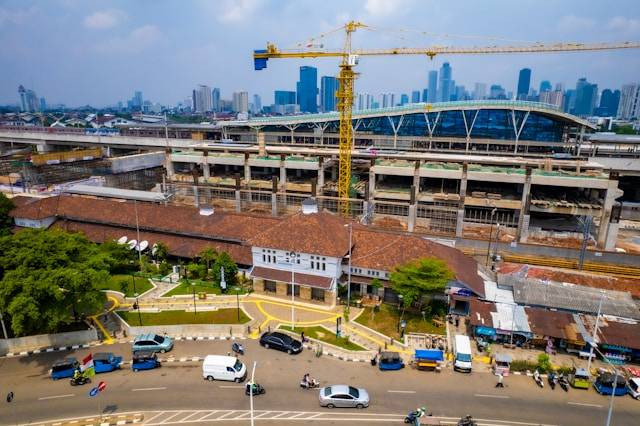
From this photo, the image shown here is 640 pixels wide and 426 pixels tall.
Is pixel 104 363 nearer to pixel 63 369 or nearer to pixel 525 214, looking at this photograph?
pixel 63 369

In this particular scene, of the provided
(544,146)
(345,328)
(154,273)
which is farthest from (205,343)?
(544,146)

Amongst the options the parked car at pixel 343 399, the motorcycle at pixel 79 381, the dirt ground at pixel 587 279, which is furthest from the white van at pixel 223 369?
the dirt ground at pixel 587 279

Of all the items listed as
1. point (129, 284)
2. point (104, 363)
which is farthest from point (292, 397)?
point (129, 284)

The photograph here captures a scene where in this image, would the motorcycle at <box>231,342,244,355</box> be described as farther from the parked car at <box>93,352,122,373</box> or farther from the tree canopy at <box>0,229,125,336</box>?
the tree canopy at <box>0,229,125,336</box>

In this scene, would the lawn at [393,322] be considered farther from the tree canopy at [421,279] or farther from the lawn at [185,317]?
the lawn at [185,317]

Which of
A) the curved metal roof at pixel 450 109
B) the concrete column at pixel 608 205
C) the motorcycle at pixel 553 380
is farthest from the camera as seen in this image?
the curved metal roof at pixel 450 109

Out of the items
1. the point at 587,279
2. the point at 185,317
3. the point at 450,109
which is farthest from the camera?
the point at 450,109
